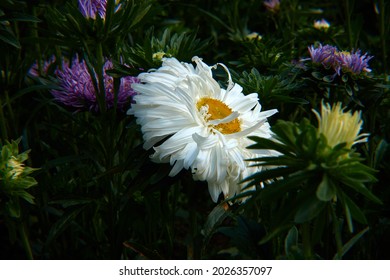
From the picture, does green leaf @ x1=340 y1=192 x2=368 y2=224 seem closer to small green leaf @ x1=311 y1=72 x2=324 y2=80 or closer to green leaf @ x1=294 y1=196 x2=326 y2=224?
green leaf @ x1=294 y1=196 x2=326 y2=224

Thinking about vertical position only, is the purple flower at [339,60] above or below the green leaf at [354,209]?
above

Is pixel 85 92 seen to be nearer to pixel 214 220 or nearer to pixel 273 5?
pixel 214 220

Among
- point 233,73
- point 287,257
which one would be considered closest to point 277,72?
point 233,73

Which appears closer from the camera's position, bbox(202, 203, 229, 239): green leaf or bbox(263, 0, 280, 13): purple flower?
bbox(202, 203, 229, 239): green leaf

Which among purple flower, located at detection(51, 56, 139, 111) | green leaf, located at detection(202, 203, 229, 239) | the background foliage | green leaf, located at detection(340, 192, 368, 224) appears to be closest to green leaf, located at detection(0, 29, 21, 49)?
the background foliage

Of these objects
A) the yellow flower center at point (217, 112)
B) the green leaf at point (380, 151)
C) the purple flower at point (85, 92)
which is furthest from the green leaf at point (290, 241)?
the purple flower at point (85, 92)

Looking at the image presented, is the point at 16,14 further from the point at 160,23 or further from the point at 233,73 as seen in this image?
the point at 160,23

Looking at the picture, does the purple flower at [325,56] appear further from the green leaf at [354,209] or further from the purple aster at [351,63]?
the green leaf at [354,209]
